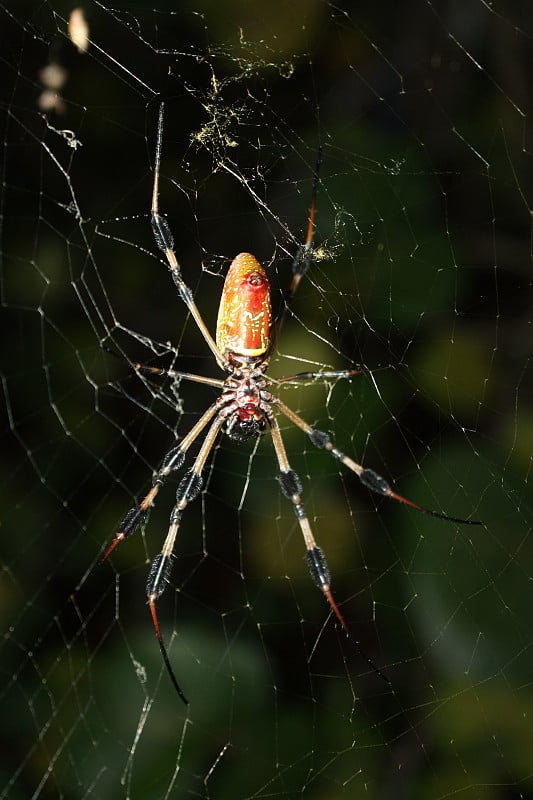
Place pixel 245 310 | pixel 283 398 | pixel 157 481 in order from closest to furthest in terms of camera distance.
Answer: pixel 245 310, pixel 157 481, pixel 283 398

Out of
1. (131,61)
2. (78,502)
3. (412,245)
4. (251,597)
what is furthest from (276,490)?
(131,61)

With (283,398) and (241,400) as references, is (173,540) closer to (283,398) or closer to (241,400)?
(241,400)

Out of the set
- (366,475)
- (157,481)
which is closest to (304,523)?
(366,475)

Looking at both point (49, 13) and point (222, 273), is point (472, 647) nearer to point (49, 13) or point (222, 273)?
point (222, 273)

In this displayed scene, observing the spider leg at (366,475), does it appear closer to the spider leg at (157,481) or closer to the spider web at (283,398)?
the spider web at (283,398)

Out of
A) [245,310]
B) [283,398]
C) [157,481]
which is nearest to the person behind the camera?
[245,310]

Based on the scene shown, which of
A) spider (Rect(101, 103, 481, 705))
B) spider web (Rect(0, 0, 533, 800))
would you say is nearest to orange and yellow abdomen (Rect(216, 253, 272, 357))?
spider (Rect(101, 103, 481, 705))

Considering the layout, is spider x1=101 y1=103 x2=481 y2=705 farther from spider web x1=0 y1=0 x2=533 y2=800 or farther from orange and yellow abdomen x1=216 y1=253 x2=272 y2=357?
spider web x1=0 y1=0 x2=533 y2=800

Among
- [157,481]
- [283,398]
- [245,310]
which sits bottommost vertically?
[157,481]
